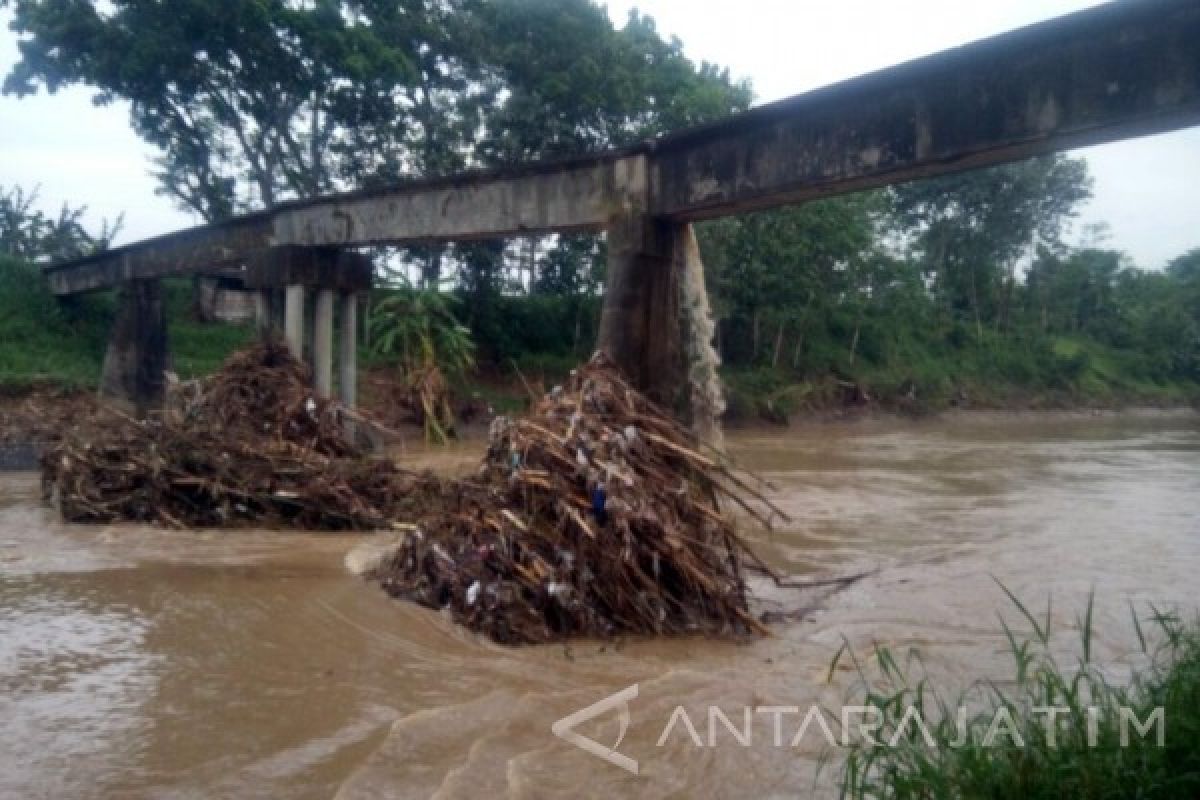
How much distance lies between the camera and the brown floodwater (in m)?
3.99

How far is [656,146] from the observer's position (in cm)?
818

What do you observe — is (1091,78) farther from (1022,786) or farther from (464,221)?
(464,221)

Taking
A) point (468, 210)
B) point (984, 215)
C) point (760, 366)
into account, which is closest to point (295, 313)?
point (468, 210)

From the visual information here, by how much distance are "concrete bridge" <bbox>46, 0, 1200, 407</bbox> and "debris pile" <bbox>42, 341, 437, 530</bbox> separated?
228 cm

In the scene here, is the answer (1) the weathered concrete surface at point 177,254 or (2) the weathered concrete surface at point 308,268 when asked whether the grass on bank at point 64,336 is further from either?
(2) the weathered concrete surface at point 308,268

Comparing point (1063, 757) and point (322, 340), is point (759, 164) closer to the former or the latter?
point (1063, 757)

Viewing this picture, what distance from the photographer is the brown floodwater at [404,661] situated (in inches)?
157

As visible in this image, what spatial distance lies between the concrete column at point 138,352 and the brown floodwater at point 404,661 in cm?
701

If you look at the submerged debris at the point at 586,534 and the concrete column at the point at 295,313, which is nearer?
the submerged debris at the point at 586,534

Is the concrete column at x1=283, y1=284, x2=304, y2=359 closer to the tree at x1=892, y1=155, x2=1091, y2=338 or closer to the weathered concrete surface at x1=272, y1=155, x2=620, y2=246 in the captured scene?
the weathered concrete surface at x1=272, y1=155, x2=620, y2=246

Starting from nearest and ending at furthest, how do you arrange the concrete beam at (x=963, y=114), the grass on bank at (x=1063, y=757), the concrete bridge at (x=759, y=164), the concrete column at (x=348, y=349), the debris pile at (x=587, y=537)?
the grass on bank at (x=1063, y=757) → the concrete beam at (x=963, y=114) → the concrete bridge at (x=759, y=164) → the debris pile at (x=587, y=537) → the concrete column at (x=348, y=349)

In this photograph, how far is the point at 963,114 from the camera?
20.2 ft

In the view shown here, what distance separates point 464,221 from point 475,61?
14033 millimetres

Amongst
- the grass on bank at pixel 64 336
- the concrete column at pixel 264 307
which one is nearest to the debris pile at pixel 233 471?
the concrete column at pixel 264 307
